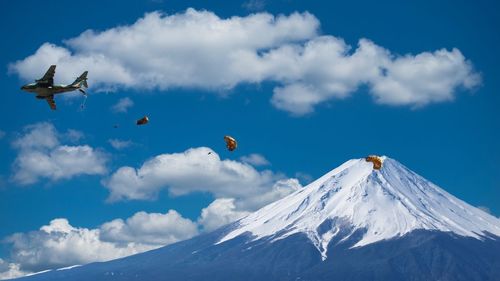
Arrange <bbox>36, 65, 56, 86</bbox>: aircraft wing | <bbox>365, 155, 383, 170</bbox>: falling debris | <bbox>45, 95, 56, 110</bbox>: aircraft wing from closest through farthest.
Answer: <bbox>36, 65, 56, 86</bbox>: aircraft wing < <bbox>45, 95, 56, 110</bbox>: aircraft wing < <bbox>365, 155, 383, 170</bbox>: falling debris

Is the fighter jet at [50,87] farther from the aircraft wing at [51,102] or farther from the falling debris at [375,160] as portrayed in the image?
the falling debris at [375,160]

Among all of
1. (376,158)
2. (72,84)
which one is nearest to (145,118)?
(72,84)

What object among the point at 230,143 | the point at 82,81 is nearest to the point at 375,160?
the point at 230,143

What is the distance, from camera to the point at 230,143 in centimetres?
6988

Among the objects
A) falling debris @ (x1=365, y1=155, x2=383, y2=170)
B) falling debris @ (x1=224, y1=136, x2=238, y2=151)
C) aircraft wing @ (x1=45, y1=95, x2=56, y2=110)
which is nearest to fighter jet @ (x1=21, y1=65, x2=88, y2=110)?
aircraft wing @ (x1=45, y1=95, x2=56, y2=110)

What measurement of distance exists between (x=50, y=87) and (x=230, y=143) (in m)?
24.1

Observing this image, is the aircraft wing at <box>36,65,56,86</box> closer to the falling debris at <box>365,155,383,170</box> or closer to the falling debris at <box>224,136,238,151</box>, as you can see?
the falling debris at <box>224,136,238,151</box>

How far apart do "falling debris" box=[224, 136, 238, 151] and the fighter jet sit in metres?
19.6

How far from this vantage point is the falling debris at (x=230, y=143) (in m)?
68.2

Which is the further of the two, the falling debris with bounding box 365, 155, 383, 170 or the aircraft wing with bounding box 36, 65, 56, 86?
the falling debris with bounding box 365, 155, 383, 170

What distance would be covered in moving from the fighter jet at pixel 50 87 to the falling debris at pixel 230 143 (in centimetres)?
1960

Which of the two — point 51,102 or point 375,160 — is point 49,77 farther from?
point 375,160

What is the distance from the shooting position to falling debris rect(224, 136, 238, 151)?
68.2m

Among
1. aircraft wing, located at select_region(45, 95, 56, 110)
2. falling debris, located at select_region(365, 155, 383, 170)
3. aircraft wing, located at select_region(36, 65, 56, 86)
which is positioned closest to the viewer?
aircraft wing, located at select_region(36, 65, 56, 86)
